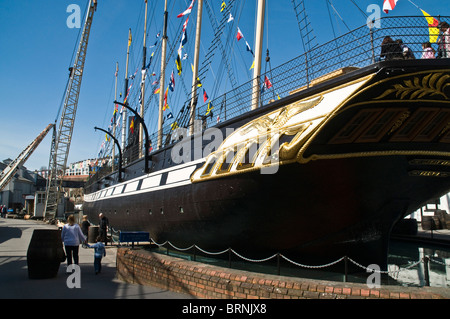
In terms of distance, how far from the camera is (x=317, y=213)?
21.9ft

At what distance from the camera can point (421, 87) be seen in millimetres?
5492

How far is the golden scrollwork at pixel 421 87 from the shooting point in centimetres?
545

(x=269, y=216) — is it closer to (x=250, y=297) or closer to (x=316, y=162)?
(x=316, y=162)

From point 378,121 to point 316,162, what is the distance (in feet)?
4.14

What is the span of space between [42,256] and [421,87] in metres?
7.41

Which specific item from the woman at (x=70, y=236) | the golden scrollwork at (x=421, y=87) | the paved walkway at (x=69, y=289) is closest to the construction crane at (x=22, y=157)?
the paved walkway at (x=69, y=289)

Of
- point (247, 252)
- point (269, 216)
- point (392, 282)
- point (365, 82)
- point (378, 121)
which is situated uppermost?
point (365, 82)

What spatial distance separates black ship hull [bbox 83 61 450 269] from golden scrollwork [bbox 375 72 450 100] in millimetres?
16

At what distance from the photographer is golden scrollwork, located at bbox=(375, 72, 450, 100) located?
17.9 feet

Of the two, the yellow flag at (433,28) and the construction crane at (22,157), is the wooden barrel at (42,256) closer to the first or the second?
the yellow flag at (433,28)

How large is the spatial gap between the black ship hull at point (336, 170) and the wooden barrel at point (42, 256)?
3.31 meters

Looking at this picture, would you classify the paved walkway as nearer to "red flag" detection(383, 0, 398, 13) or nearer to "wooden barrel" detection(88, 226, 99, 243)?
"wooden barrel" detection(88, 226, 99, 243)
